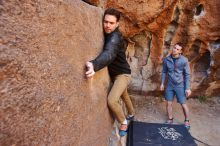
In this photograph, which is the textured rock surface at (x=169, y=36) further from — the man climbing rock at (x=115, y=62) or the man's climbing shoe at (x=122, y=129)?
the man's climbing shoe at (x=122, y=129)

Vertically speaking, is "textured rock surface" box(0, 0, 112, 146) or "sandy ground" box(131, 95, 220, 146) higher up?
"textured rock surface" box(0, 0, 112, 146)

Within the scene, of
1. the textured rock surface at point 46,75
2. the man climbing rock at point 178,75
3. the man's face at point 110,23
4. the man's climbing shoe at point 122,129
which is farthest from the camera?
the man climbing rock at point 178,75

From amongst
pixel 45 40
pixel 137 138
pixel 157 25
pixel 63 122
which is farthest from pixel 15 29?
pixel 157 25

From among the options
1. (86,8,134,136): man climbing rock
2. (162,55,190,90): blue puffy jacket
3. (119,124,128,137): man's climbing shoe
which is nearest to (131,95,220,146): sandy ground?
(162,55,190,90): blue puffy jacket

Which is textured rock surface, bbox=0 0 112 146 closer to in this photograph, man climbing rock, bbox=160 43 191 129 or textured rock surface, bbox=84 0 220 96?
man climbing rock, bbox=160 43 191 129

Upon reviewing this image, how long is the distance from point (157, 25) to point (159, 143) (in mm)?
2209

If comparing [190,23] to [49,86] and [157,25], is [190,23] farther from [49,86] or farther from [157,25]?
[49,86]

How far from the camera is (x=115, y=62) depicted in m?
2.88

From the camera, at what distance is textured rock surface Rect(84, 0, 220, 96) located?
14.4ft

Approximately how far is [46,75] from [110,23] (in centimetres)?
132

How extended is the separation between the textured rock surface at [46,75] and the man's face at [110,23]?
426mm

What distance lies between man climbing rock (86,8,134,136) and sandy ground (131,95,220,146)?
176cm

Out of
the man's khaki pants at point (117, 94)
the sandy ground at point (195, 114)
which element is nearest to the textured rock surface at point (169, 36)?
the sandy ground at point (195, 114)

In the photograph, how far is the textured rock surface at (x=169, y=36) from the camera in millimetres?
4375
